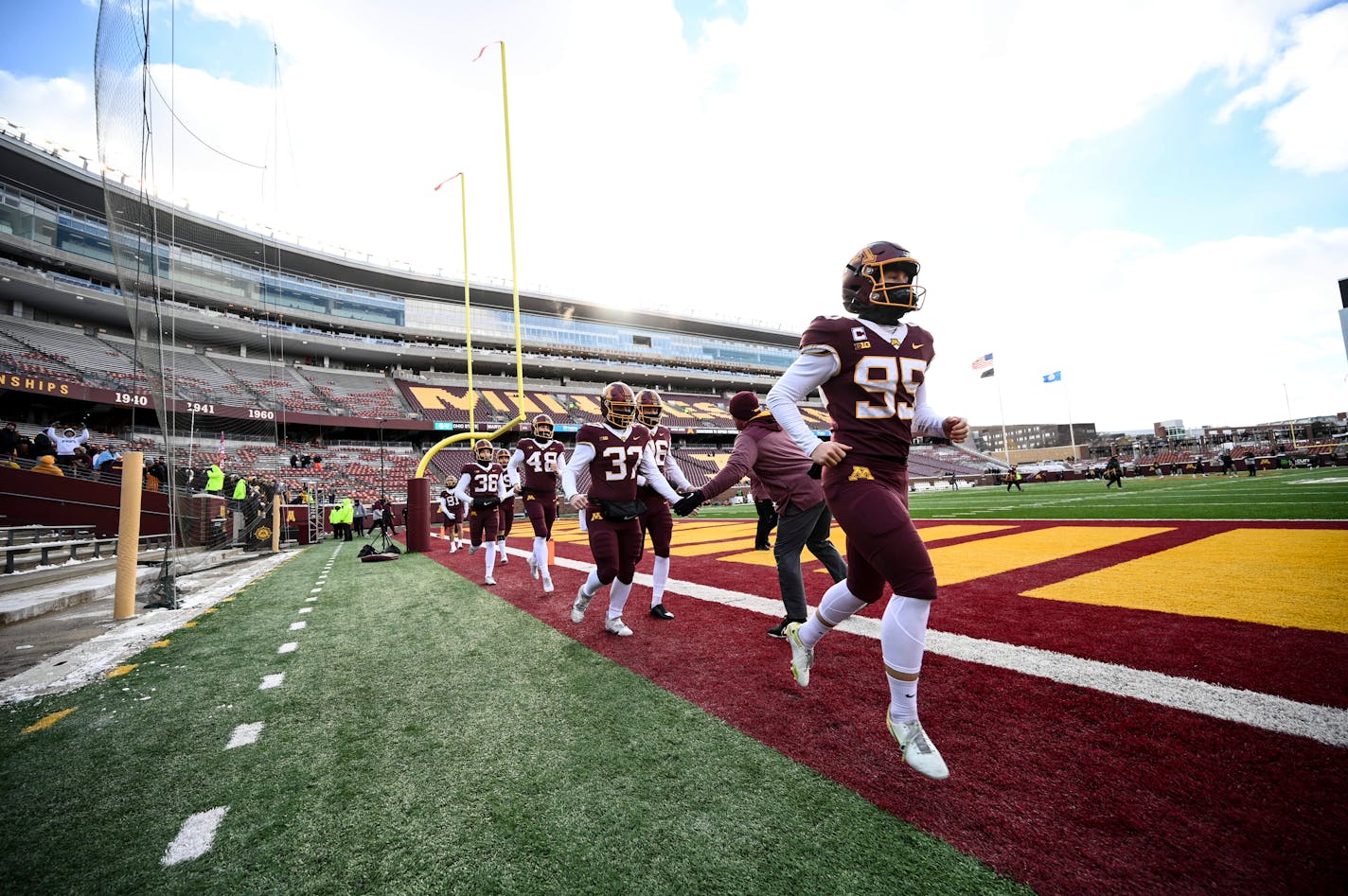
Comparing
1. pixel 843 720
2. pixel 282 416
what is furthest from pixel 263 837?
pixel 282 416

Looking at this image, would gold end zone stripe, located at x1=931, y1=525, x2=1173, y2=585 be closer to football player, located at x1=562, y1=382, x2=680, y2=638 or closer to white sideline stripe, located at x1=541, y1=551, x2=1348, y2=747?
white sideline stripe, located at x1=541, y1=551, x2=1348, y2=747

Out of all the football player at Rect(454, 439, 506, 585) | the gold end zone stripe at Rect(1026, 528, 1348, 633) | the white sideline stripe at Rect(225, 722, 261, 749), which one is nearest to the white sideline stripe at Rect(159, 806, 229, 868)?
the white sideline stripe at Rect(225, 722, 261, 749)

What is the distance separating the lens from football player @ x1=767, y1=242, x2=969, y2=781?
2.19 m

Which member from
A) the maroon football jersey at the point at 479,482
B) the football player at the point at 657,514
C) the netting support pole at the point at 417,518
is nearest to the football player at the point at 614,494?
the football player at the point at 657,514

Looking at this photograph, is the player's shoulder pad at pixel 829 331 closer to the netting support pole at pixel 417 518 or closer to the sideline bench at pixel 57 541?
the sideline bench at pixel 57 541

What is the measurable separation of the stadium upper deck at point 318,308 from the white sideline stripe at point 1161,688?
13110mm

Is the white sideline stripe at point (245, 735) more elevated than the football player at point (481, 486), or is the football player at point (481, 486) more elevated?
the football player at point (481, 486)

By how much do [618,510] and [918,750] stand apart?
2.80 meters

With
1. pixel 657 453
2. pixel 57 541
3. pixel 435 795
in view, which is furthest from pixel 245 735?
pixel 57 541

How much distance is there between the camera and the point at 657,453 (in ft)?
17.4

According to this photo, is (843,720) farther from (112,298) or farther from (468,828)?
(112,298)

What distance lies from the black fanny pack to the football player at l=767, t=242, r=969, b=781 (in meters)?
1.98

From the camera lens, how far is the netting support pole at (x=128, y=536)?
5.25 meters

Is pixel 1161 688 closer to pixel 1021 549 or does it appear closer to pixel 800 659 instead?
pixel 800 659
